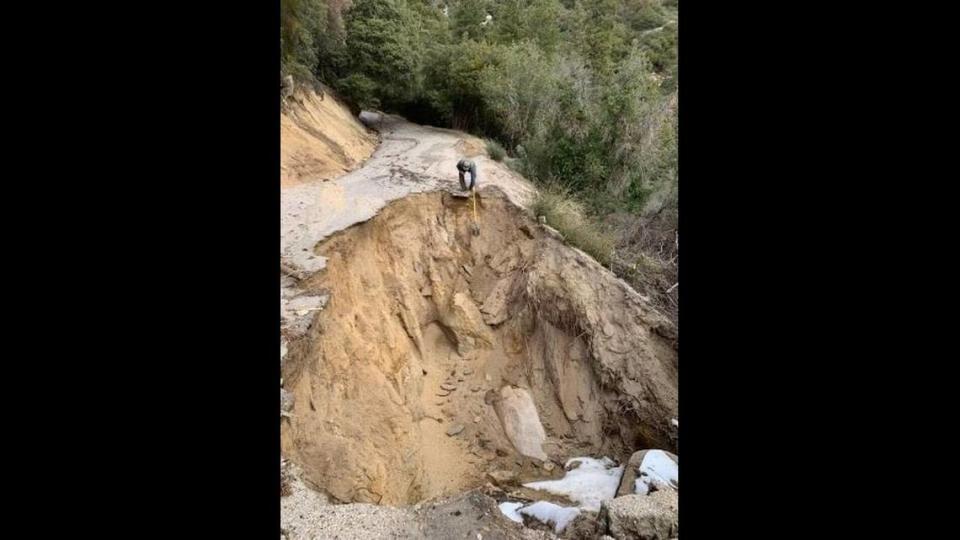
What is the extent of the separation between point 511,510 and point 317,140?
8.96 meters

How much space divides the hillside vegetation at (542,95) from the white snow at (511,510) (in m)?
4.04

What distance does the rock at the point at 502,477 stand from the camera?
775 centimetres

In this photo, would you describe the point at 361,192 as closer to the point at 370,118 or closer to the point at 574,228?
the point at 574,228

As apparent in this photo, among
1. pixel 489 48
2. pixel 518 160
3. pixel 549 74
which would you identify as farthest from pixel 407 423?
pixel 489 48

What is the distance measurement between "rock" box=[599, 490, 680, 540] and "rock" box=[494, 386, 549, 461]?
3622mm

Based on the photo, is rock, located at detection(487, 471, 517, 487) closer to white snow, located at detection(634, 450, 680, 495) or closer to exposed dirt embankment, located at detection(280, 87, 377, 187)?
white snow, located at detection(634, 450, 680, 495)

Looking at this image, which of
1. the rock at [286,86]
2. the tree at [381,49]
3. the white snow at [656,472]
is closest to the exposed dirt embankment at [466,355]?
the white snow at [656,472]

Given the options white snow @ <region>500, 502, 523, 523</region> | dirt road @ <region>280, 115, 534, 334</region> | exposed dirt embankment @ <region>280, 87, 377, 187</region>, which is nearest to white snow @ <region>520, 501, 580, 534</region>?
white snow @ <region>500, 502, 523, 523</region>

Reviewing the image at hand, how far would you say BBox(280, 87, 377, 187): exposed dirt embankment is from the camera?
1080 centimetres

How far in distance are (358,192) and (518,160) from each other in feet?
16.4

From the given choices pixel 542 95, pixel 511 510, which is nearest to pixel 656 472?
pixel 511 510

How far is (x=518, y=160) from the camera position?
1367 centimetres

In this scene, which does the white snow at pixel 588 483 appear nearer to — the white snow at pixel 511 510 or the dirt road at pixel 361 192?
the white snow at pixel 511 510
